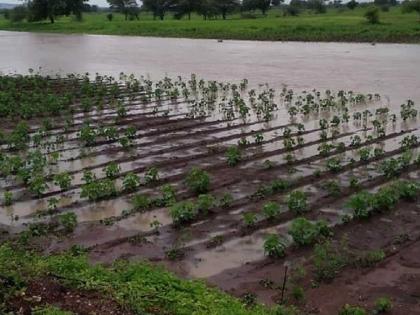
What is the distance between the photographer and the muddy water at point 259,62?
97.8 ft

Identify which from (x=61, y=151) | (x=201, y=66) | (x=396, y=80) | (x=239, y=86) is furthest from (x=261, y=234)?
(x=201, y=66)

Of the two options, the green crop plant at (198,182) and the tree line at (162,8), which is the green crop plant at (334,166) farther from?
the tree line at (162,8)

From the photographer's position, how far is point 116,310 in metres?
6.56

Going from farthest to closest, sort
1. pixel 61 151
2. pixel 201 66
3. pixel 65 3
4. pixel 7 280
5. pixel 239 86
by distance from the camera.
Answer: pixel 65 3, pixel 201 66, pixel 239 86, pixel 61 151, pixel 7 280

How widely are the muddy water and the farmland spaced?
28.6ft

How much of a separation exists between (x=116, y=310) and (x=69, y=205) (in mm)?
5714

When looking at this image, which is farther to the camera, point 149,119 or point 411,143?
point 149,119

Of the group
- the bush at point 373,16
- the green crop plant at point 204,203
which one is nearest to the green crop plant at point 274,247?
the green crop plant at point 204,203

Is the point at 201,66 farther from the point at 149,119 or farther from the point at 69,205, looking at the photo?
the point at 69,205

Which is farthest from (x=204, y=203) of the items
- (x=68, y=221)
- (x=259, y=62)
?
(x=259, y=62)

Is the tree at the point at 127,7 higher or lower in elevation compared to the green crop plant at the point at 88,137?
higher

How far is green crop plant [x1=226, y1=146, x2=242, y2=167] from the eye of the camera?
14617 millimetres

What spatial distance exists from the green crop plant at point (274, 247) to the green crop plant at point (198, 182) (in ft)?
10.9

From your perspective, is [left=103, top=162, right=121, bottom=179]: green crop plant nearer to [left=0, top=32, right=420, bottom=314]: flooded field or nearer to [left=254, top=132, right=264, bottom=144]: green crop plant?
[left=0, top=32, right=420, bottom=314]: flooded field
